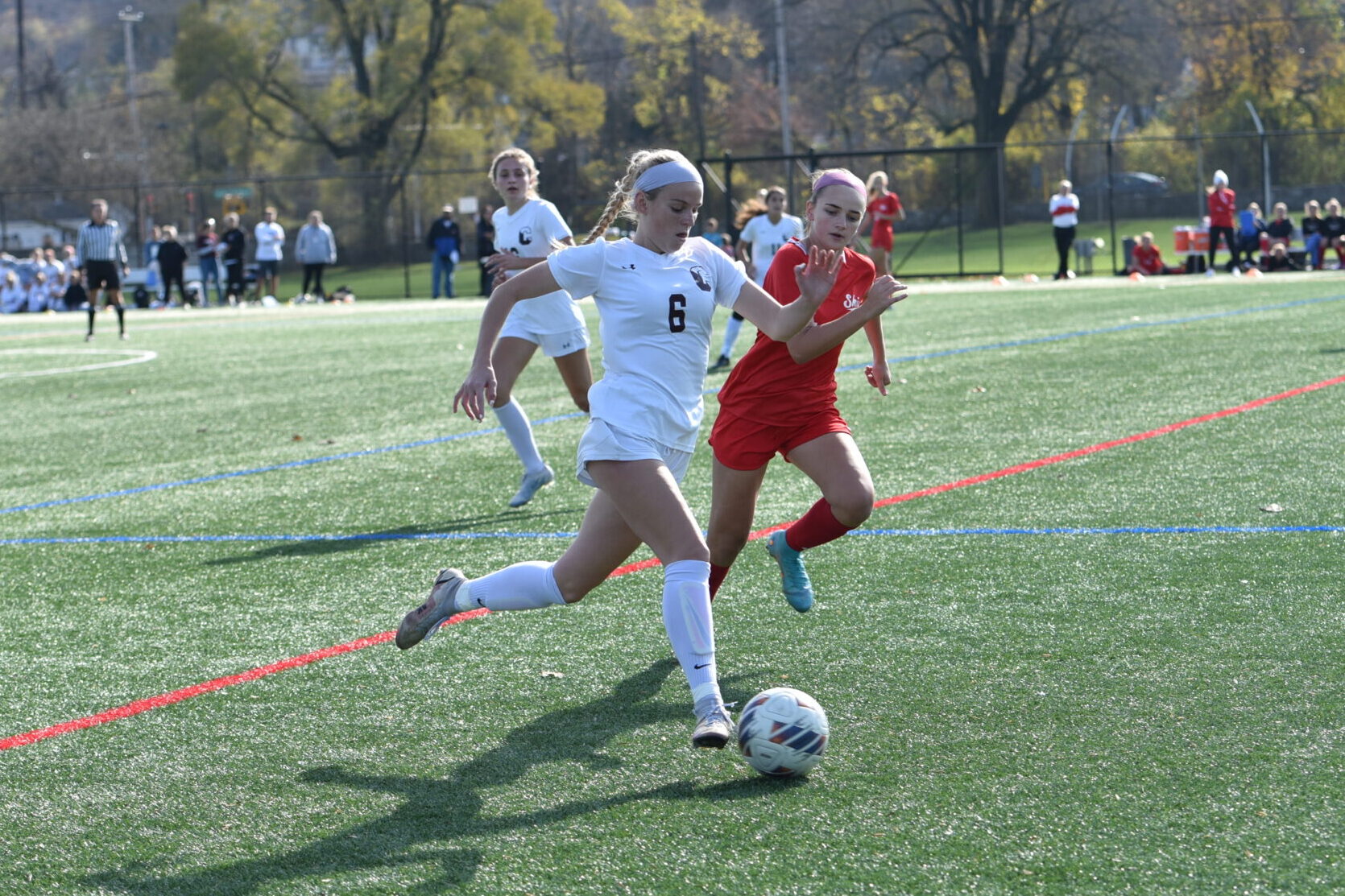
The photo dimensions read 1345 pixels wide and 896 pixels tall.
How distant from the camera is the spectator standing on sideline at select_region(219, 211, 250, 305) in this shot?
34469 millimetres

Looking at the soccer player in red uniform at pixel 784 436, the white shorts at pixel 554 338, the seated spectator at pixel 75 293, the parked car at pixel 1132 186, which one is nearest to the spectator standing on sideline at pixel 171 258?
the seated spectator at pixel 75 293

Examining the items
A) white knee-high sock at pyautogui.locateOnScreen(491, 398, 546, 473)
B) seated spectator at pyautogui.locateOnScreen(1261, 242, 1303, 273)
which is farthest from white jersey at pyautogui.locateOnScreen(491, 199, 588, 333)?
seated spectator at pyautogui.locateOnScreen(1261, 242, 1303, 273)

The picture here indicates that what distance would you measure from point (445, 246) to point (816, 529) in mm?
30466

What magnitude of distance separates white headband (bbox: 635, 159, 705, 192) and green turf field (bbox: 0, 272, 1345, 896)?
160 centimetres

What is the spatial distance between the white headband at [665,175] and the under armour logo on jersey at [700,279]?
0.26 metres

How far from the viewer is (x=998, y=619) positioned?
5664 mm

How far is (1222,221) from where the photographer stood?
30094 mm

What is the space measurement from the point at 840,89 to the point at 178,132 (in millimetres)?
34131

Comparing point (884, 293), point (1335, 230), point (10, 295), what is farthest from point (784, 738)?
point (10, 295)

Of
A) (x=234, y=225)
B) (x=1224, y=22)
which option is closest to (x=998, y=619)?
(x=234, y=225)

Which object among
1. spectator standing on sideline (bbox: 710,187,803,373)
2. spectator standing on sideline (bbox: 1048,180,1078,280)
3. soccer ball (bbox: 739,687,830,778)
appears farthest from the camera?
spectator standing on sideline (bbox: 1048,180,1078,280)

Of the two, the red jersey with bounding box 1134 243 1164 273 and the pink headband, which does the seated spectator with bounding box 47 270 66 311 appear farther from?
the pink headband

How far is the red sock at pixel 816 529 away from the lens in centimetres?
562

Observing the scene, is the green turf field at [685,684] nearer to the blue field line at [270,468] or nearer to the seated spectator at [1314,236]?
the blue field line at [270,468]
